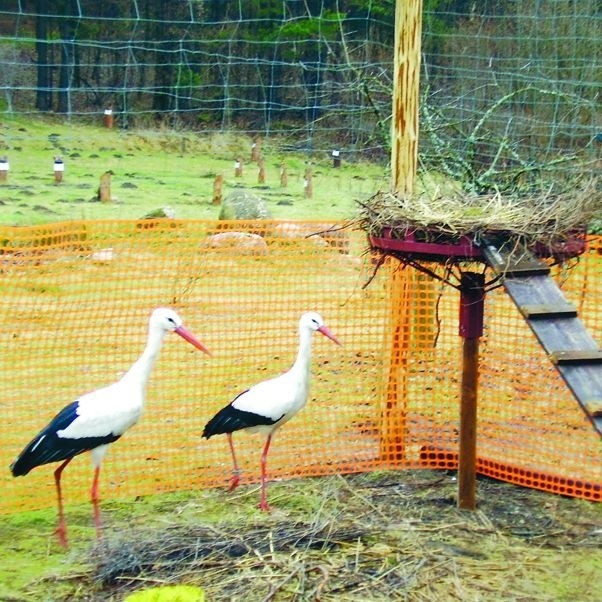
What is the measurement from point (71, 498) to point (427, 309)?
2.40 m

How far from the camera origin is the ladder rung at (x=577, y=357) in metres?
3.70

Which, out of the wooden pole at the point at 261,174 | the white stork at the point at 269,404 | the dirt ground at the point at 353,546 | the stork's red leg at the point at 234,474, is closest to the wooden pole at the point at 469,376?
the dirt ground at the point at 353,546

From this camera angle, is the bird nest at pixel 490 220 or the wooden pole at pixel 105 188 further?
the wooden pole at pixel 105 188

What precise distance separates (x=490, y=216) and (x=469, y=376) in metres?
1.02

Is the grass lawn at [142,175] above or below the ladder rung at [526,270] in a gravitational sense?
above

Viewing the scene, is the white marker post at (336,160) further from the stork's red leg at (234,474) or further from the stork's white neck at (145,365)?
the stork's white neck at (145,365)

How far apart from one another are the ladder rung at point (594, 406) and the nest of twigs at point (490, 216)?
3.35ft

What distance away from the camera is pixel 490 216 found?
4.36m

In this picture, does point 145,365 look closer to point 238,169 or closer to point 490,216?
point 490,216

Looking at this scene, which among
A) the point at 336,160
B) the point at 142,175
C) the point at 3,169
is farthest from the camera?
the point at 142,175

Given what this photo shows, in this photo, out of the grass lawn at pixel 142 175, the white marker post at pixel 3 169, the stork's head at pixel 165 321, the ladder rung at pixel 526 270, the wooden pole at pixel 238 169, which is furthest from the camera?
the wooden pole at pixel 238 169

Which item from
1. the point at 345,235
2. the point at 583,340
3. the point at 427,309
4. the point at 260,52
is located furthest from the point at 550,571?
the point at 260,52

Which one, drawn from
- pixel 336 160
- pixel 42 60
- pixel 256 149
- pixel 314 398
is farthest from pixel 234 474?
pixel 42 60

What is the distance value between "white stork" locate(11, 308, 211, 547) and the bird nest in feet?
4.59
